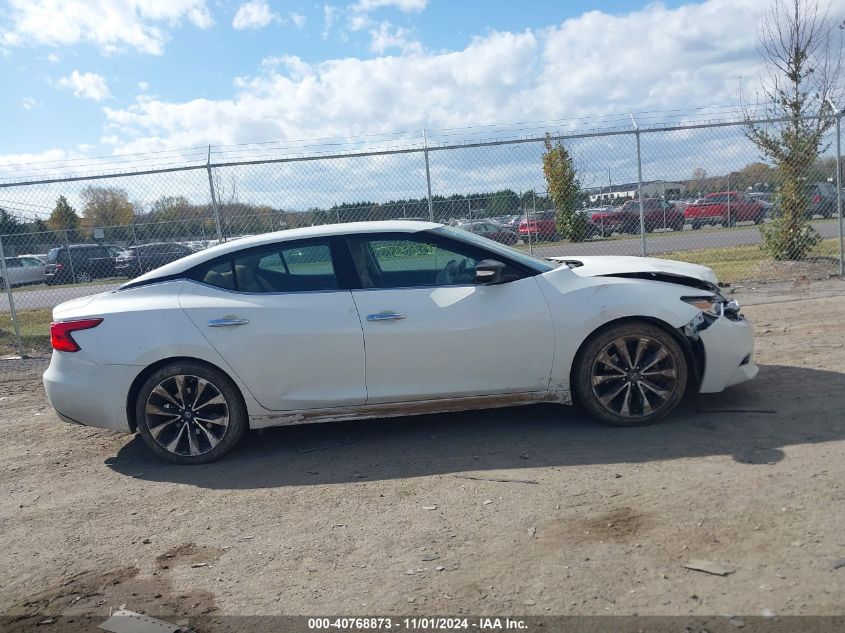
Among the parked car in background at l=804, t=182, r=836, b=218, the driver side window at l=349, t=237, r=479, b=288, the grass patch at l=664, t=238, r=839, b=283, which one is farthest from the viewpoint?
the grass patch at l=664, t=238, r=839, b=283

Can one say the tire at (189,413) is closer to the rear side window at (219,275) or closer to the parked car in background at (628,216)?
the rear side window at (219,275)

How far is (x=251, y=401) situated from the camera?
17.2 ft

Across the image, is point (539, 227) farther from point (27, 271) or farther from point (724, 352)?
point (27, 271)

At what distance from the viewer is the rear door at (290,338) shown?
515 cm

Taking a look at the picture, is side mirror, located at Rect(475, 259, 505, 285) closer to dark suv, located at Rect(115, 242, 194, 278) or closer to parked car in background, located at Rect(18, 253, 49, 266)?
dark suv, located at Rect(115, 242, 194, 278)

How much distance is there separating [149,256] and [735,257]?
1095 cm

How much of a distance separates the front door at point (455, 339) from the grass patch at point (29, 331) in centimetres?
726

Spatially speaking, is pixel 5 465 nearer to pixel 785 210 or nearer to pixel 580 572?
pixel 580 572

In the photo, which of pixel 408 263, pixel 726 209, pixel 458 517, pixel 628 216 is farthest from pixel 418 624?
pixel 726 209

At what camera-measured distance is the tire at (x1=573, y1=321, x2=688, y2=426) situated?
5.16 metres

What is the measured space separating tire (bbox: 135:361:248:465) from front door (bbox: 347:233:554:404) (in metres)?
1.00

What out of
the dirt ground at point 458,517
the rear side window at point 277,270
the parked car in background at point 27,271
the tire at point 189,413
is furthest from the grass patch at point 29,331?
the rear side window at point 277,270

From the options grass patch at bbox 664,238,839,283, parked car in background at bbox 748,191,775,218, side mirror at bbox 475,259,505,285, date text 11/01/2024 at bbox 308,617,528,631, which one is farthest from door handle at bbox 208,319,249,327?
parked car in background at bbox 748,191,775,218

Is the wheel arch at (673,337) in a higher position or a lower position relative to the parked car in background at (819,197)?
lower
